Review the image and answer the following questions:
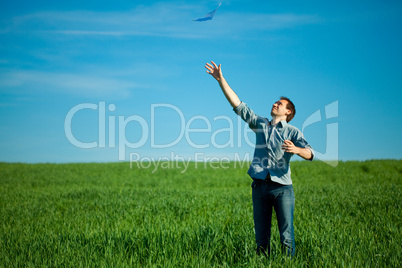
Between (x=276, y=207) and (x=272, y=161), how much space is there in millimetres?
631

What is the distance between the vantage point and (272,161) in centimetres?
455

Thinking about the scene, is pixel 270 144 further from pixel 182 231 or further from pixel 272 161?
pixel 182 231

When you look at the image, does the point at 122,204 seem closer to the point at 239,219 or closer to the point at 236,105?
the point at 239,219

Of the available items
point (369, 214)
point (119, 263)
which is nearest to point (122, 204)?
point (119, 263)

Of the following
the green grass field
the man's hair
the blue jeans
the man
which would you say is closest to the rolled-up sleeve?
the man

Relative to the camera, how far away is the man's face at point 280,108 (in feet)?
15.3

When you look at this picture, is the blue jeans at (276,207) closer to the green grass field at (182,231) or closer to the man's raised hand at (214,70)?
the green grass field at (182,231)

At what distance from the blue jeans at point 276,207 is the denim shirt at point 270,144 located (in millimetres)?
129

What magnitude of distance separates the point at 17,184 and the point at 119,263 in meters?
18.9

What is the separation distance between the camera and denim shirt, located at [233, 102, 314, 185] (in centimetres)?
448

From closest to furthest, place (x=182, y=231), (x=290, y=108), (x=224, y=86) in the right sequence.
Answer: (x=224, y=86), (x=290, y=108), (x=182, y=231)

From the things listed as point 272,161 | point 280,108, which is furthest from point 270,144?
point 280,108

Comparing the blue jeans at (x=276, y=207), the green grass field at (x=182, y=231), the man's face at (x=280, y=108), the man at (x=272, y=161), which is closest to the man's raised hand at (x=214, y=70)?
the man at (x=272, y=161)

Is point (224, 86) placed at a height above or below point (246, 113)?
above
